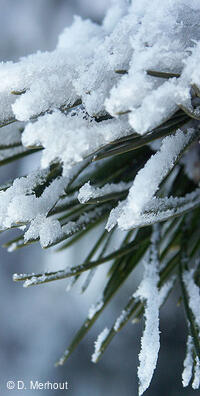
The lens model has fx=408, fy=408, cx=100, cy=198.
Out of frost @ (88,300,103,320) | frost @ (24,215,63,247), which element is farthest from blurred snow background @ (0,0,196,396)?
frost @ (24,215,63,247)

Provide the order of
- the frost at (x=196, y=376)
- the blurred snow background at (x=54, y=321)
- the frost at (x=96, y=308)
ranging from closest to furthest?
1. the frost at (x=196, y=376)
2. the frost at (x=96, y=308)
3. the blurred snow background at (x=54, y=321)

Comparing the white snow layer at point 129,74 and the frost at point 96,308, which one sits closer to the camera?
the white snow layer at point 129,74

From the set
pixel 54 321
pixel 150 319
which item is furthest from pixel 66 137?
pixel 54 321

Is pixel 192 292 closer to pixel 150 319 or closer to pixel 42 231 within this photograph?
pixel 150 319

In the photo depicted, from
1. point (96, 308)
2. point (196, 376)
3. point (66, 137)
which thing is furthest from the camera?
point (96, 308)

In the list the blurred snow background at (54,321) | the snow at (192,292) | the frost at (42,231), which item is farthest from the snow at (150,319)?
the blurred snow background at (54,321)

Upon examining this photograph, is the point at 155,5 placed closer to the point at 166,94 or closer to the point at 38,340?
the point at 166,94

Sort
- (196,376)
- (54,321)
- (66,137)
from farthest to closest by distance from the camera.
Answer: (54,321) → (196,376) → (66,137)

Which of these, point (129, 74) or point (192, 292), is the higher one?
point (129, 74)

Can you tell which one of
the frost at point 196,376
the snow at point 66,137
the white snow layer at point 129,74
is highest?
the white snow layer at point 129,74

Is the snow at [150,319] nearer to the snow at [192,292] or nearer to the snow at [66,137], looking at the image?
the snow at [192,292]

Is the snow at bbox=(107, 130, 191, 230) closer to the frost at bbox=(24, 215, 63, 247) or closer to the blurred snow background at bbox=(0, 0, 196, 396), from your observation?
the frost at bbox=(24, 215, 63, 247)
